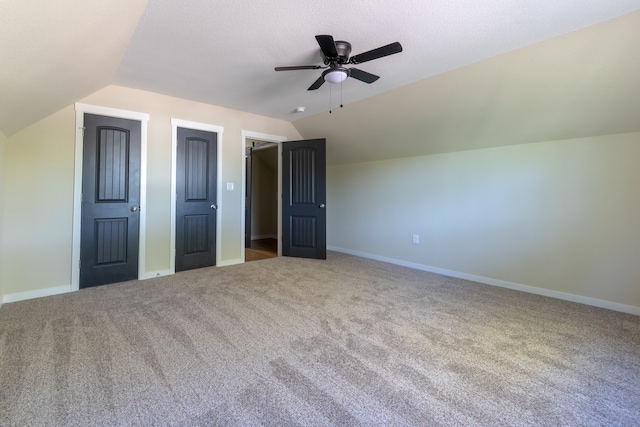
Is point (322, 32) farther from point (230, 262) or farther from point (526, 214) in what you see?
point (230, 262)

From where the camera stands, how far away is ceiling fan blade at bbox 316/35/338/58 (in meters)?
2.02

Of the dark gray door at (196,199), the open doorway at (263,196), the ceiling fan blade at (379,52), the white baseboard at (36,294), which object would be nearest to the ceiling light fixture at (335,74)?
the ceiling fan blade at (379,52)

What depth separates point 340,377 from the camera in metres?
1.74

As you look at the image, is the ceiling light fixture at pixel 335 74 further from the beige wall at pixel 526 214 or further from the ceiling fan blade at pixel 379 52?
the beige wall at pixel 526 214

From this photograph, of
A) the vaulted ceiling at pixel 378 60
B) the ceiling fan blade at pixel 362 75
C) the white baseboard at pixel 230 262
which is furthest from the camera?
the white baseboard at pixel 230 262

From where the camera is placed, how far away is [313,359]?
1.93m

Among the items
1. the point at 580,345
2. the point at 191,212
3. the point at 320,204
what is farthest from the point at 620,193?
the point at 191,212

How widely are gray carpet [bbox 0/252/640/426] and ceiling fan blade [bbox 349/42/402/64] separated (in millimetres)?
2182

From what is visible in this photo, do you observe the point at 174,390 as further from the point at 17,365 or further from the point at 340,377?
the point at 17,365

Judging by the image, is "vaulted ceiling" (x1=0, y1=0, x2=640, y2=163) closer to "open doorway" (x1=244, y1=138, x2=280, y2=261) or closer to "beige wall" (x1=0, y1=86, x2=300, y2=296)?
"beige wall" (x1=0, y1=86, x2=300, y2=296)

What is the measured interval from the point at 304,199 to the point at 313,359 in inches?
131

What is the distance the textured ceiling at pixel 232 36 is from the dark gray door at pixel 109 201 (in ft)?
1.74

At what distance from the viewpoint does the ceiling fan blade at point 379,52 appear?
205cm

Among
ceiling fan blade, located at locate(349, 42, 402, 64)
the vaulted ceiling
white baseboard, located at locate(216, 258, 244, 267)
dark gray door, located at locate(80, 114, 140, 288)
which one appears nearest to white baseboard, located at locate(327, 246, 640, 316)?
the vaulted ceiling
